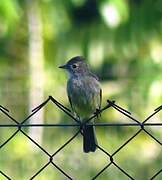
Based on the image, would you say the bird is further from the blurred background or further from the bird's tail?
the blurred background

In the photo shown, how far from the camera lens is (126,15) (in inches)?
457

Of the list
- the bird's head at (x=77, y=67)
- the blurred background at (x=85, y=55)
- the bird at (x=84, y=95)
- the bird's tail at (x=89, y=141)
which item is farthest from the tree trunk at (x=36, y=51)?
the bird's tail at (x=89, y=141)

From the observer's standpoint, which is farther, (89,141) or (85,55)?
(85,55)

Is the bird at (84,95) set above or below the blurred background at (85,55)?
below

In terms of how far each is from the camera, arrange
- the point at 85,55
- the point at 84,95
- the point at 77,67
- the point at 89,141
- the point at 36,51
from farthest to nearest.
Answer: the point at 36,51 → the point at 85,55 → the point at 77,67 → the point at 84,95 → the point at 89,141

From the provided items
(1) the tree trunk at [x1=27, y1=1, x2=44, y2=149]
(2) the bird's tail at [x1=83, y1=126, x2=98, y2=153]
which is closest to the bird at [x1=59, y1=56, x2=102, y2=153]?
(2) the bird's tail at [x1=83, y1=126, x2=98, y2=153]

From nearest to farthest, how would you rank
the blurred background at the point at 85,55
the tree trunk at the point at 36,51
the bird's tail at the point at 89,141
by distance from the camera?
the bird's tail at the point at 89,141
the blurred background at the point at 85,55
the tree trunk at the point at 36,51

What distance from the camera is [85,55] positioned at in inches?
492

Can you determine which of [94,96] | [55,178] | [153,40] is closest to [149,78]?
[153,40]

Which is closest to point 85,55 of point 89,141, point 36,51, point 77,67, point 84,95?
point 36,51

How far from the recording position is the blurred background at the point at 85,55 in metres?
10.6

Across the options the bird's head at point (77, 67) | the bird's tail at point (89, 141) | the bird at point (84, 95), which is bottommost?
the bird's tail at point (89, 141)

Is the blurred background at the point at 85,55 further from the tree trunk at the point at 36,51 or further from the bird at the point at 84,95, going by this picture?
the bird at the point at 84,95

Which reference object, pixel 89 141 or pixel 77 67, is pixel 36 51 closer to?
pixel 77 67
